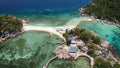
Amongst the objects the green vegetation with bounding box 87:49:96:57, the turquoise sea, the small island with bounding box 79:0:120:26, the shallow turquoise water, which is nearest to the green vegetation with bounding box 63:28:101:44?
the turquoise sea

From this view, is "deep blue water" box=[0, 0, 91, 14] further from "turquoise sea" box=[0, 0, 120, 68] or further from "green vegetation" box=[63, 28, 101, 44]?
"green vegetation" box=[63, 28, 101, 44]

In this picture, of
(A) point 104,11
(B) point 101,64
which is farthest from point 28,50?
(A) point 104,11

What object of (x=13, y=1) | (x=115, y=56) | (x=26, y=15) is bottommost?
(x=115, y=56)

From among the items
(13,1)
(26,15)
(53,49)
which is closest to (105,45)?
(53,49)

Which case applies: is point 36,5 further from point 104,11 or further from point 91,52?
point 91,52

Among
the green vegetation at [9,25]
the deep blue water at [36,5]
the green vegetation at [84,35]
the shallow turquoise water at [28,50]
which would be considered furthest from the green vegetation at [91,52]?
the deep blue water at [36,5]

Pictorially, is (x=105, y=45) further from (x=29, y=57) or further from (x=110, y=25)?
(x=29, y=57)
